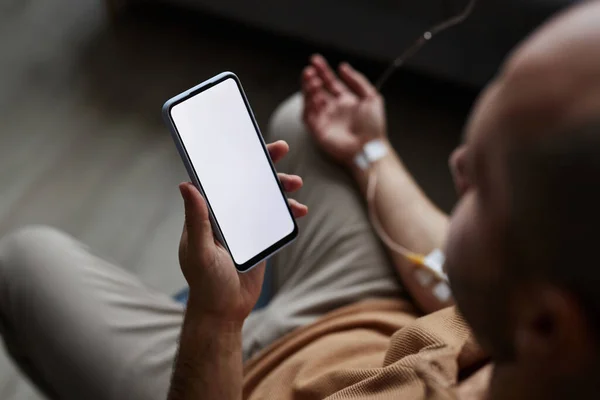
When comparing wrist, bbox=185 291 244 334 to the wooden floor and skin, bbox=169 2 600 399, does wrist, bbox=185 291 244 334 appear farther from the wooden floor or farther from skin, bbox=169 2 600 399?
the wooden floor

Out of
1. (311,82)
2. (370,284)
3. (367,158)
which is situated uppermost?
(311,82)

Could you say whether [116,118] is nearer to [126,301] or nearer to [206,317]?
[126,301]

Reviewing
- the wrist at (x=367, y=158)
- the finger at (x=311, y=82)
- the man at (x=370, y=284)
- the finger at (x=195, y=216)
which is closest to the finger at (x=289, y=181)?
the man at (x=370, y=284)

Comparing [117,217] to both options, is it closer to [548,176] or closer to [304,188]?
[304,188]

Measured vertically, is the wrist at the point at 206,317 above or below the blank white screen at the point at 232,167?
below

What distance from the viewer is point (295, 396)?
67cm

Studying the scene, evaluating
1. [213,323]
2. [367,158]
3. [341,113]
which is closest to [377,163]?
[367,158]

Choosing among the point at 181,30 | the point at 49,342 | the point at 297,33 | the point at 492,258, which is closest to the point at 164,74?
the point at 181,30

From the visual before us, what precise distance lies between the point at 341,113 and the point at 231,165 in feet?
1.36

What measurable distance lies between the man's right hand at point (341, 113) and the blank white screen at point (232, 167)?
28 cm

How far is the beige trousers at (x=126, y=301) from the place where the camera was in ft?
2.45

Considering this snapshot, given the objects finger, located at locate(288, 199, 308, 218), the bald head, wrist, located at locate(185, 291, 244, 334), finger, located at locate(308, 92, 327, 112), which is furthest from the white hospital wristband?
the bald head

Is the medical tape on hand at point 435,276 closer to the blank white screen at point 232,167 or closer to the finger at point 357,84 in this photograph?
the blank white screen at point 232,167

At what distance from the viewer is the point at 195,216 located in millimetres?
597
